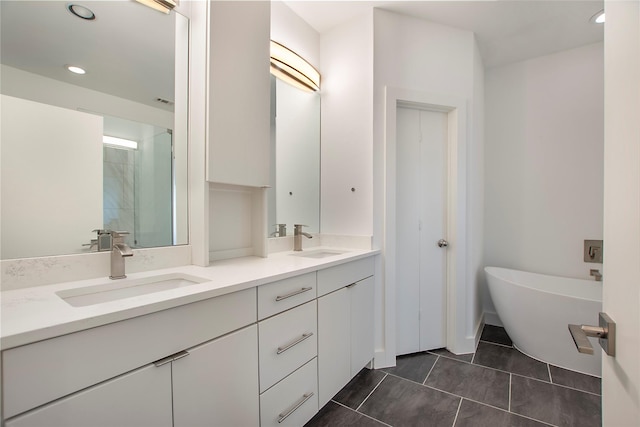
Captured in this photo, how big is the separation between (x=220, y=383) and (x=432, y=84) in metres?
2.43

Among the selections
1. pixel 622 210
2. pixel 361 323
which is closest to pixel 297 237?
pixel 361 323

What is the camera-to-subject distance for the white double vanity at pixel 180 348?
0.63m

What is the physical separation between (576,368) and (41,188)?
130 inches

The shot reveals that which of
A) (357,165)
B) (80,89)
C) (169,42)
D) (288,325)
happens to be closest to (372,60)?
(357,165)

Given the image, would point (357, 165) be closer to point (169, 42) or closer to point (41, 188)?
point (169, 42)

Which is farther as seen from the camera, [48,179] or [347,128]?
[347,128]

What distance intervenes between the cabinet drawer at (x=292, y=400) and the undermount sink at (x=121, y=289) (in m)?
0.59

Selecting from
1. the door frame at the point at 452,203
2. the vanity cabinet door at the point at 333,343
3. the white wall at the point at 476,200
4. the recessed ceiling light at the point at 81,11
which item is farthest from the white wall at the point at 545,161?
the recessed ceiling light at the point at 81,11

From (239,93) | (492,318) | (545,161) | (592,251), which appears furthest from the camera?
(492,318)

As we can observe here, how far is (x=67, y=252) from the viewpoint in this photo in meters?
1.07

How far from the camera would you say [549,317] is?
2.04 metres

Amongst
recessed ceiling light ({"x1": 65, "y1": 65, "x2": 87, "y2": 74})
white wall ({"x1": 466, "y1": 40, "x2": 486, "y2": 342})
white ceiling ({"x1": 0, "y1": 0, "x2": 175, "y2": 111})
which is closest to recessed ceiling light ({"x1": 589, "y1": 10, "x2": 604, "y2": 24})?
white wall ({"x1": 466, "y1": 40, "x2": 486, "y2": 342})

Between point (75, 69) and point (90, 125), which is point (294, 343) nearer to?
point (90, 125)

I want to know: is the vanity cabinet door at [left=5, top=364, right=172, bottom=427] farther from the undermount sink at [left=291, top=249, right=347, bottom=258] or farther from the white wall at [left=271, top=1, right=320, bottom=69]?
the white wall at [left=271, top=1, right=320, bottom=69]
